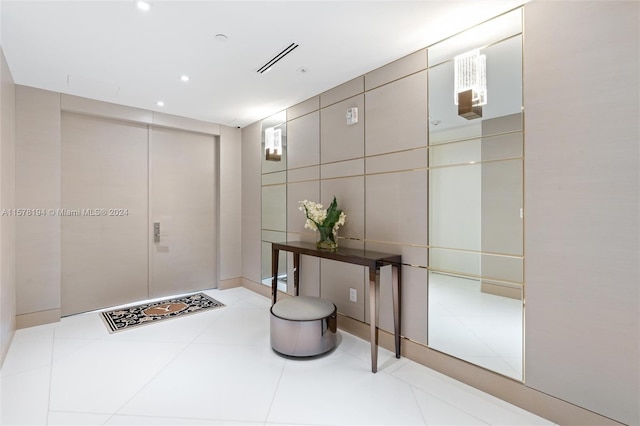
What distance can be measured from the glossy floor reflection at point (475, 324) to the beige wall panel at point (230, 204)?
3541 millimetres

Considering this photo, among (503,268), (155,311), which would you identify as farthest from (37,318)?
(503,268)

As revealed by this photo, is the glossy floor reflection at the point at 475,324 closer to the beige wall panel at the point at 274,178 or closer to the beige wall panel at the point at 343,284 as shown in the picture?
the beige wall panel at the point at 343,284

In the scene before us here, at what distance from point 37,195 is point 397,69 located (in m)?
4.23

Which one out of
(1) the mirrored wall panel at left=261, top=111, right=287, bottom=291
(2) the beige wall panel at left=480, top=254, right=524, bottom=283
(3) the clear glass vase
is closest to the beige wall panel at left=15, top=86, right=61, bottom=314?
(1) the mirrored wall panel at left=261, top=111, right=287, bottom=291

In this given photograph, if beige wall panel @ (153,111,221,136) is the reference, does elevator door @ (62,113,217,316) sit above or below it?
below

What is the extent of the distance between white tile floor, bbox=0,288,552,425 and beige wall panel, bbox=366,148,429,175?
5.81ft

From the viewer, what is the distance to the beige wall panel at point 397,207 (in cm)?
271

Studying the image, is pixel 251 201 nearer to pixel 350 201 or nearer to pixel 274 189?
pixel 274 189

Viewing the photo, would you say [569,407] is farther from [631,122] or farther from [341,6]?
[341,6]

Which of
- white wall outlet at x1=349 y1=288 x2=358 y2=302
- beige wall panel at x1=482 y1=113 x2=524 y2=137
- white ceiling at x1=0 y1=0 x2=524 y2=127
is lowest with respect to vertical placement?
white wall outlet at x1=349 y1=288 x2=358 y2=302

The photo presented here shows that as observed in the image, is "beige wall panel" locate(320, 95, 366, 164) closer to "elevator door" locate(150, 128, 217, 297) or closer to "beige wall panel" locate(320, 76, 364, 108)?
"beige wall panel" locate(320, 76, 364, 108)

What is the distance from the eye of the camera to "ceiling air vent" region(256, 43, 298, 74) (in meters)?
2.66

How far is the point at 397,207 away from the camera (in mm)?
2898

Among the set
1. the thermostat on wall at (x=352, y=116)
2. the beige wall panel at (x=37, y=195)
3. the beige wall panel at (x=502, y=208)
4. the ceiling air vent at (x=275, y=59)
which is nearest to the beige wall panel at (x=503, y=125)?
the beige wall panel at (x=502, y=208)
